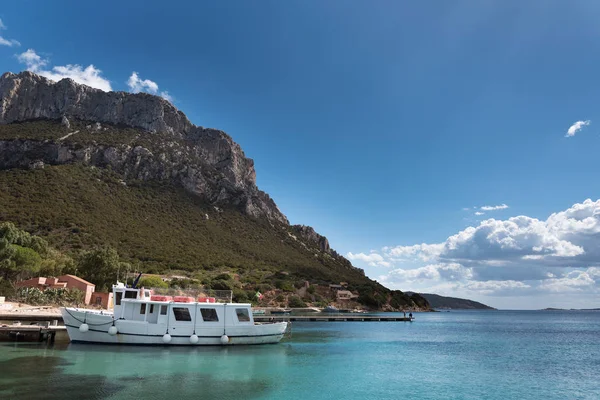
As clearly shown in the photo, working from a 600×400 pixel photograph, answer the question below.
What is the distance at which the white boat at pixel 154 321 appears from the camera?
31.0m

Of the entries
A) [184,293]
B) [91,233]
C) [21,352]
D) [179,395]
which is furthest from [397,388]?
[91,233]

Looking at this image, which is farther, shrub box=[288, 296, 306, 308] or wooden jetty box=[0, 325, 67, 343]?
shrub box=[288, 296, 306, 308]

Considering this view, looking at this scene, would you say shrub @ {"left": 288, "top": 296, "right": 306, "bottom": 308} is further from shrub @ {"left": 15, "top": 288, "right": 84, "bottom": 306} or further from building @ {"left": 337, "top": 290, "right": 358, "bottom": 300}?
shrub @ {"left": 15, "top": 288, "right": 84, "bottom": 306}

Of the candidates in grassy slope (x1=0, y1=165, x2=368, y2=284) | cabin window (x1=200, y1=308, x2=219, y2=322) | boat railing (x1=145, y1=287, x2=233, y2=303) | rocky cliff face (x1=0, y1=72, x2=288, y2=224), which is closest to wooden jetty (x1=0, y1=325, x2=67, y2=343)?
boat railing (x1=145, y1=287, x2=233, y2=303)

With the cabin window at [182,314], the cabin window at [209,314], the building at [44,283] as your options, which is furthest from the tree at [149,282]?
the cabin window at [209,314]

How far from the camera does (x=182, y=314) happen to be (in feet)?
105

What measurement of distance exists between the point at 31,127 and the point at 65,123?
29.0 feet

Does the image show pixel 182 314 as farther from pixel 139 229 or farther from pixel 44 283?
pixel 139 229

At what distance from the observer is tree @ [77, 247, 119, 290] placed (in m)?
60.2

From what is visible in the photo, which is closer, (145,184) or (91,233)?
(91,233)

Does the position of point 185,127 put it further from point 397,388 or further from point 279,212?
point 397,388

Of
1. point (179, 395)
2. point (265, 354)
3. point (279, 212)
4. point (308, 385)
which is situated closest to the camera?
point (179, 395)

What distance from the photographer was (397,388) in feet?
73.5

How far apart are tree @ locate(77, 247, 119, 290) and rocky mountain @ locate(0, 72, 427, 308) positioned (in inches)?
707
